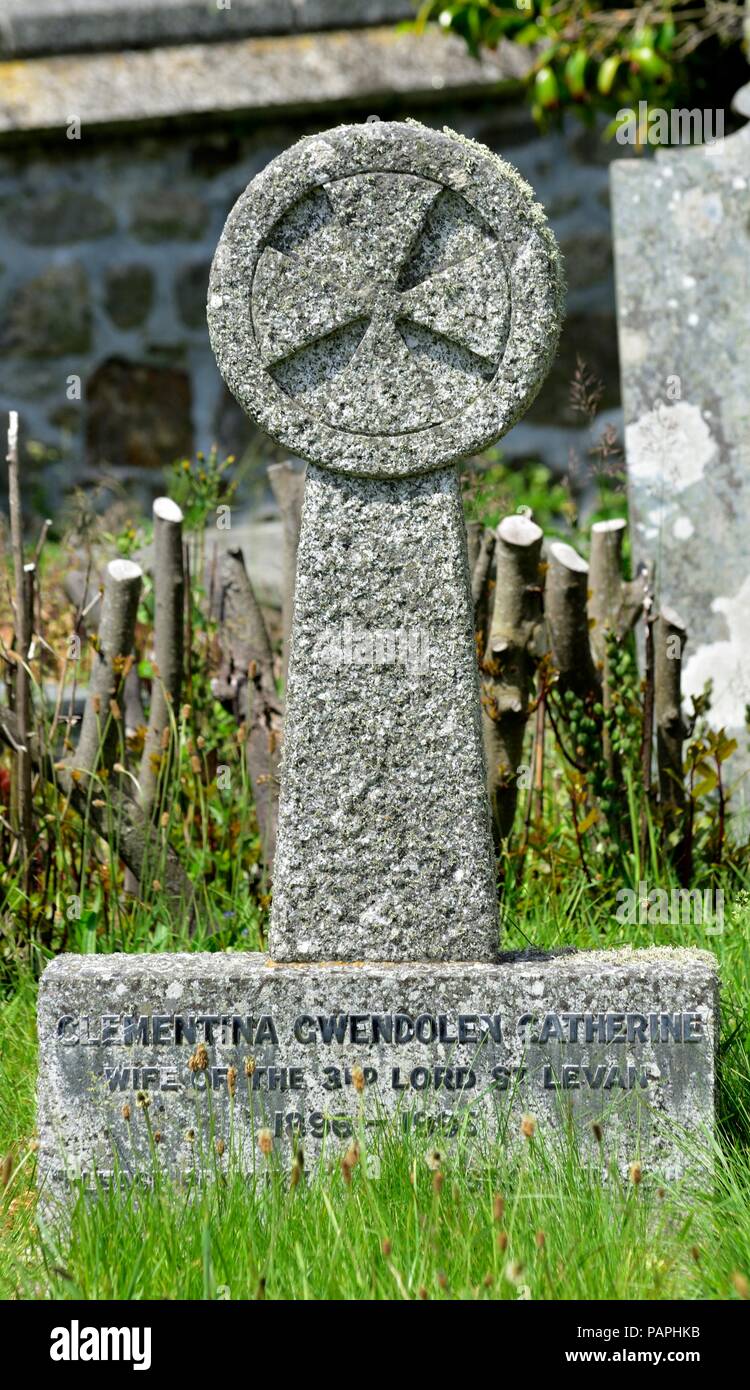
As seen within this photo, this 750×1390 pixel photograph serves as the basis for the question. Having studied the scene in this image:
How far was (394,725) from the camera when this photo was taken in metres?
2.48

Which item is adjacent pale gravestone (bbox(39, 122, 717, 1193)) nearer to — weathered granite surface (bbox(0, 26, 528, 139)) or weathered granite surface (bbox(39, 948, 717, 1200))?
weathered granite surface (bbox(39, 948, 717, 1200))

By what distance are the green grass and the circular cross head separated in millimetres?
1066

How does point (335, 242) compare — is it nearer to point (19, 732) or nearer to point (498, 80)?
point (19, 732)

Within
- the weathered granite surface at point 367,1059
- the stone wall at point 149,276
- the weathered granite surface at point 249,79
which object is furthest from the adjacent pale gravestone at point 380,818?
the weathered granite surface at point 249,79

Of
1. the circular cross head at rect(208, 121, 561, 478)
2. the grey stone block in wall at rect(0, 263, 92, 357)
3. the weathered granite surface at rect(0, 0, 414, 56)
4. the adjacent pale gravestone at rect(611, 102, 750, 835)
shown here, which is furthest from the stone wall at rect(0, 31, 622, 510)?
the circular cross head at rect(208, 121, 561, 478)

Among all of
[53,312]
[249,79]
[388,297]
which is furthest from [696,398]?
[53,312]

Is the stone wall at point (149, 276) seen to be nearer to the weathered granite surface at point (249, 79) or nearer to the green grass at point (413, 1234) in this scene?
the weathered granite surface at point (249, 79)

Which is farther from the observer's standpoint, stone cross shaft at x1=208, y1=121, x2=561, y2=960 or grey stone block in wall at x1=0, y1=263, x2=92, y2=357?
grey stone block in wall at x1=0, y1=263, x2=92, y2=357

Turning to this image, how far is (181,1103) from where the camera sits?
245cm

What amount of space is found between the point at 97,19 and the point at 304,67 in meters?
0.83

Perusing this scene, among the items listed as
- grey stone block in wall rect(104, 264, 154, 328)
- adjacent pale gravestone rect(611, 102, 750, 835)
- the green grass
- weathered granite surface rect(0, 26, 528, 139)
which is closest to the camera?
the green grass

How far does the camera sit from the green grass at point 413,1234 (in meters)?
1.98

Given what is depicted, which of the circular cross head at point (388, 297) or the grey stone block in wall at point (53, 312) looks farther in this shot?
the grey stone block in wall at point (53, 312)

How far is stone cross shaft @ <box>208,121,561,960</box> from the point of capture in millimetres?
2420
